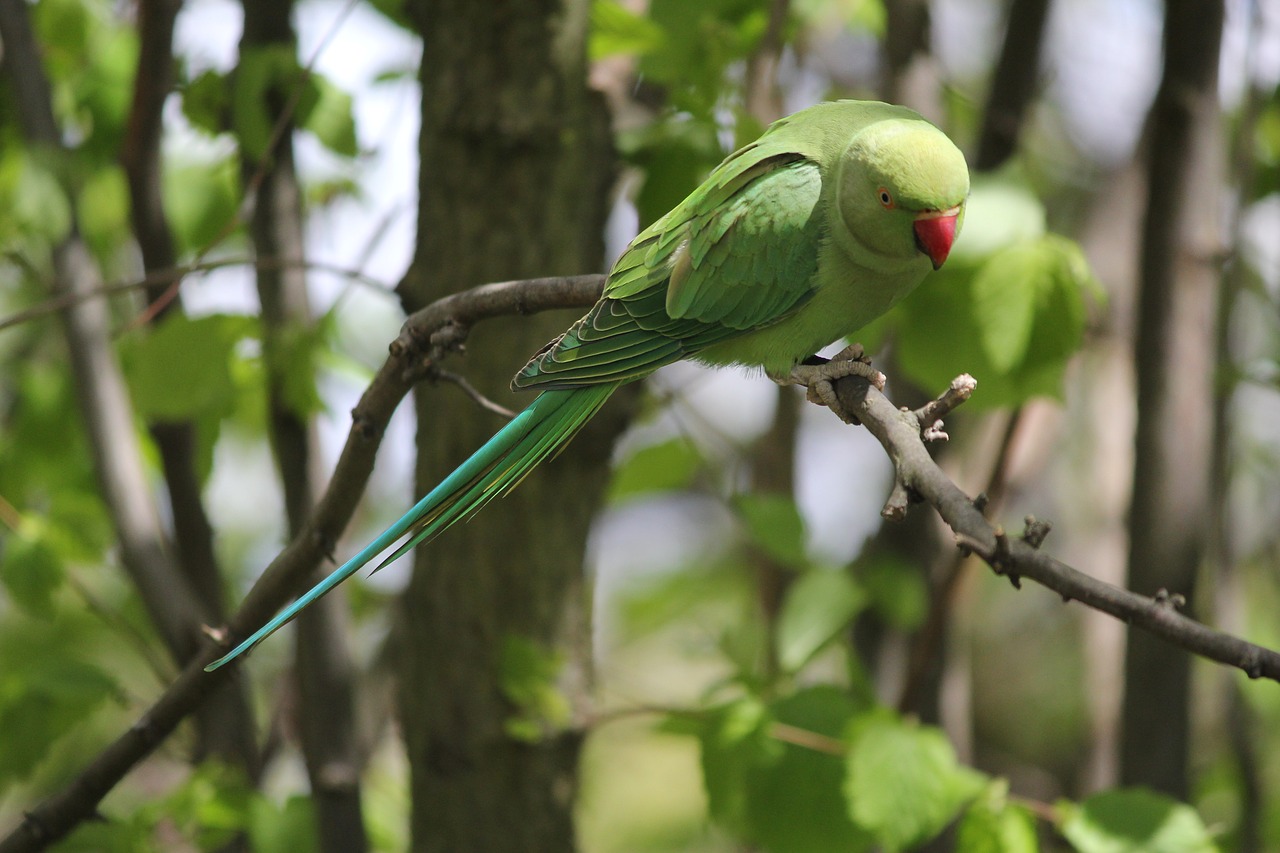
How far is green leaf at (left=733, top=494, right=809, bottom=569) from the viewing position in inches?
126

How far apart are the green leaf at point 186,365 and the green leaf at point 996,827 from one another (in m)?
Result: 2.19

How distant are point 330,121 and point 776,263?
142cm

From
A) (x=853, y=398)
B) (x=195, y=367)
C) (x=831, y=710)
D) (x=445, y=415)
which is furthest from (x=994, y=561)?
(x=195, y=367)

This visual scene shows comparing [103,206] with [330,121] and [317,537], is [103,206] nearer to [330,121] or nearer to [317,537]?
[330,121]

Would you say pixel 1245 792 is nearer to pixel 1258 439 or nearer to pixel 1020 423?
pixel 1020 423

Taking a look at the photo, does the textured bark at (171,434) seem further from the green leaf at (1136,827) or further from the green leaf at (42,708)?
the green leaf at (1136,827)

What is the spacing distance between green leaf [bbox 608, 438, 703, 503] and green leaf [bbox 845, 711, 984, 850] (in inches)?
62.4

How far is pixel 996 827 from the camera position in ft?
8.25

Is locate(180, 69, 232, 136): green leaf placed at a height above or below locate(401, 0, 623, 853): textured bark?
above

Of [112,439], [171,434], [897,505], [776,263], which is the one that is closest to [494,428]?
[776,263]

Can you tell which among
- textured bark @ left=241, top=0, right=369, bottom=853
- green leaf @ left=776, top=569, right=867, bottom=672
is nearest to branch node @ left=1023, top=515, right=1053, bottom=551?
green leaf @ left=776, top=569, right=867, bottom=672

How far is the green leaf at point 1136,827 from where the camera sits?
2479 millimetres

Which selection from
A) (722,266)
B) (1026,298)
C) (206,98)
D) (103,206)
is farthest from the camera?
(103,206)

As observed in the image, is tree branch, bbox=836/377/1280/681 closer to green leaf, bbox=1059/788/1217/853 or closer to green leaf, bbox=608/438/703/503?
green leaf, bbox=1059/788/1217/853
